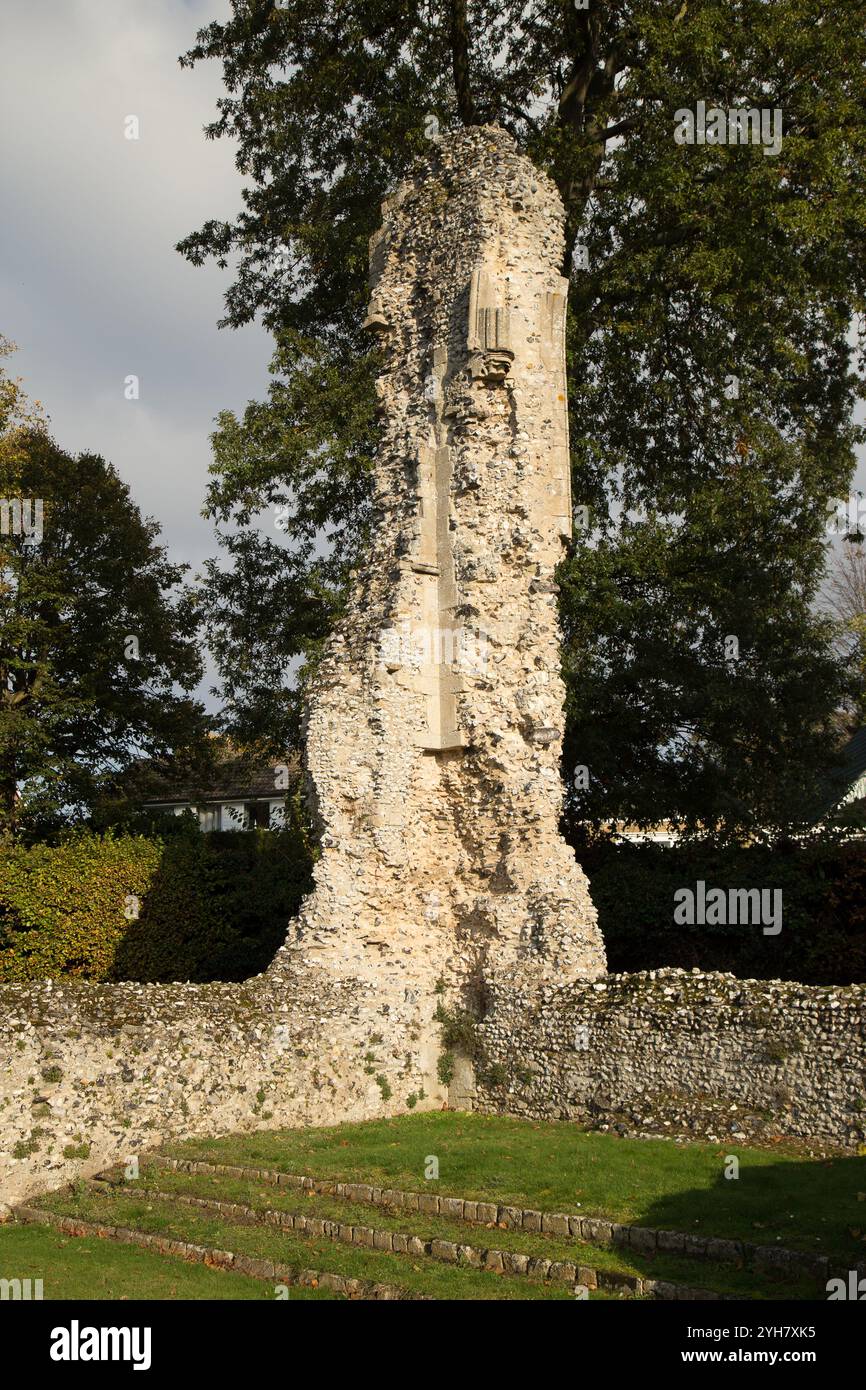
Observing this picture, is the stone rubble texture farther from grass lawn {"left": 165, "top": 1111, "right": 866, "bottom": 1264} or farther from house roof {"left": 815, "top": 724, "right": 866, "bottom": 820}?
house roof {"left": 815, "top": 724, "right": 866, "bottom": 820}

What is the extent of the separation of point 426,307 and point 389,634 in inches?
190

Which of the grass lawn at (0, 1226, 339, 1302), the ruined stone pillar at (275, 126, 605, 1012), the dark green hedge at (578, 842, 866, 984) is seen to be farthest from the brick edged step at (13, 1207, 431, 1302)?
the dark green hedge at (578, 842, 866, 984)

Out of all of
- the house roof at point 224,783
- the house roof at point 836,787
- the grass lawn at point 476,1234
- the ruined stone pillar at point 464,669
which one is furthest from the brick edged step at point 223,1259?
the house roof at point 224,783

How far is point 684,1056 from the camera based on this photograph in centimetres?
1300

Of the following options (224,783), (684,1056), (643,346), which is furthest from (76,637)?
(684,1056)

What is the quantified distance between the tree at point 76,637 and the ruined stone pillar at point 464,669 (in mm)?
12350

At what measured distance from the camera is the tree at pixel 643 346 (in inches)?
808

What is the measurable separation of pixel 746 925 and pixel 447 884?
498cm

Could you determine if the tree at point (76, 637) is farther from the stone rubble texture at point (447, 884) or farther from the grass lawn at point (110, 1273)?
the grass lawn at point (110, 1273)

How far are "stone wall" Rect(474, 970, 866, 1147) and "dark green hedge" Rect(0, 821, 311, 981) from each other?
26.8 ft

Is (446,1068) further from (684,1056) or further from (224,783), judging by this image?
(224,783)

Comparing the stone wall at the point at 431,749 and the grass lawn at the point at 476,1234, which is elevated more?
the stone wall at the point at 431,749
